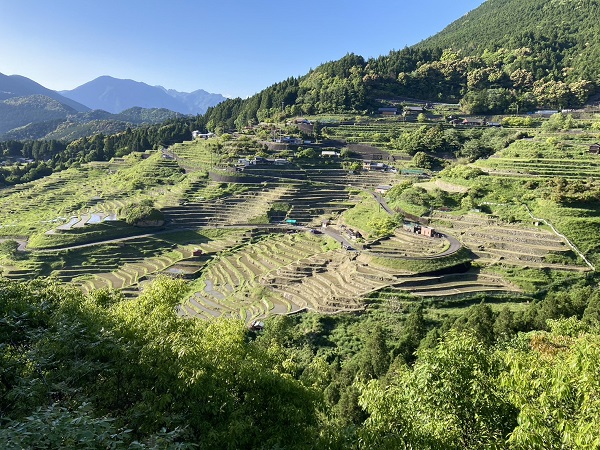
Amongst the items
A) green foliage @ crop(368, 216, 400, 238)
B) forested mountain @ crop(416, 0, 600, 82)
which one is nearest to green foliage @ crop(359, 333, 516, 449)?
green foliage @ crop(368, 216, 400, 238)

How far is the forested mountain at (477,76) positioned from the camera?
80000 millimetres

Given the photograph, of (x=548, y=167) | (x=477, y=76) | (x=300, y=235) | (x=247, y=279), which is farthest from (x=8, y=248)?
(x=477, y=76)

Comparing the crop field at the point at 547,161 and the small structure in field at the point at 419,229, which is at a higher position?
the crop field at the point at 547,161

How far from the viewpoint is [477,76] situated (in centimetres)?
8994

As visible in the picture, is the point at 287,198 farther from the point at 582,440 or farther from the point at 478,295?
the point at 582,440

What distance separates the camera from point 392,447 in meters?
6.61

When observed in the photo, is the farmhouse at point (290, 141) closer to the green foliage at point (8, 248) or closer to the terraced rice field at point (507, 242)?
the terraced rice field at point (507, 242)

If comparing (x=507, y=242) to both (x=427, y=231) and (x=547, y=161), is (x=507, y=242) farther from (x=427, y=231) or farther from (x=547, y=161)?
(x=547, y=161)

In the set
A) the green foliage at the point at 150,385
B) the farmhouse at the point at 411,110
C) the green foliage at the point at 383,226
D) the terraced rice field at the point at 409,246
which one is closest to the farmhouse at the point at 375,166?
the green foliage at the point at 383,226

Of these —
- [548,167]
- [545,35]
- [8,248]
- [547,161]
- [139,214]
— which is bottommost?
[8,248]

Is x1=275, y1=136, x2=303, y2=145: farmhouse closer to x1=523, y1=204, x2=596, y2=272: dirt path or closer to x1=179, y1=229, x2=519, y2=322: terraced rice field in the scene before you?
x1=179, y1=229, x2=519, y2=322: terraced rice field

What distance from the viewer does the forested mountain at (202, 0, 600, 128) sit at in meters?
80.0

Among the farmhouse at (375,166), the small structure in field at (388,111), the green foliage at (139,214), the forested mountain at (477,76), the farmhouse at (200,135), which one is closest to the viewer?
the green foliage at (139,214)

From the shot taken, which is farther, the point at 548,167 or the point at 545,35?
the point at 545,35
